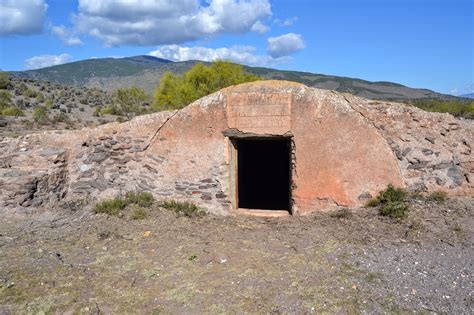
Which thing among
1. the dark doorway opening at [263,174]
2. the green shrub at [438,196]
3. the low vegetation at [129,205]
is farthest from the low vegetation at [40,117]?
the green shrub at [438,196]

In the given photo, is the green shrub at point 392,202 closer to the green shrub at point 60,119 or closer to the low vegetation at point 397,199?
the low vegetation at point 397,199

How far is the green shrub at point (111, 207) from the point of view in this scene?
731 cm

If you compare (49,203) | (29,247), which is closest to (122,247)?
(29,247)

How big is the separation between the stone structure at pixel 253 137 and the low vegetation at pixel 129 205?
20 cm

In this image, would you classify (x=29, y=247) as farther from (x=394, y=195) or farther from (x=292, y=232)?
(x=394, y=195)

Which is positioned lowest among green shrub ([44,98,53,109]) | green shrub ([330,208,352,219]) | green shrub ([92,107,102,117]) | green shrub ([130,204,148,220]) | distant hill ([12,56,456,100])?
green shrub ([130,204,148,220])

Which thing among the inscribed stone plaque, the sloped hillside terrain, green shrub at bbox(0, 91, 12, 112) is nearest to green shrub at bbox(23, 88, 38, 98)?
the sloped hillside terrain

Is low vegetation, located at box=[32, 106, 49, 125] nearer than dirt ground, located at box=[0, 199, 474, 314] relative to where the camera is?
No

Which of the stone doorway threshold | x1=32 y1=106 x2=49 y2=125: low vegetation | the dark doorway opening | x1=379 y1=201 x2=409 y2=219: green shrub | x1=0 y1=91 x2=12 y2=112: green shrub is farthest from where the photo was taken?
x1=0 y1=91 x2=12 y2=112: green shrub

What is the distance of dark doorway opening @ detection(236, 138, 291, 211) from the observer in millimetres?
9750

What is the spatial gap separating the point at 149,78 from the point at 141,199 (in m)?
72.7

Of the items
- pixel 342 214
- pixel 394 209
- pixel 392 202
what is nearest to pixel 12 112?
pixel 342 214

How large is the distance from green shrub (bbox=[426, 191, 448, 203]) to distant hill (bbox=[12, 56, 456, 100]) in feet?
160

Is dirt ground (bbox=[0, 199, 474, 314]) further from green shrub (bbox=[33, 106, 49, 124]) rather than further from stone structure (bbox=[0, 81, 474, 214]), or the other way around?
green shrub (bbox=[33, 106, 49, 124])
